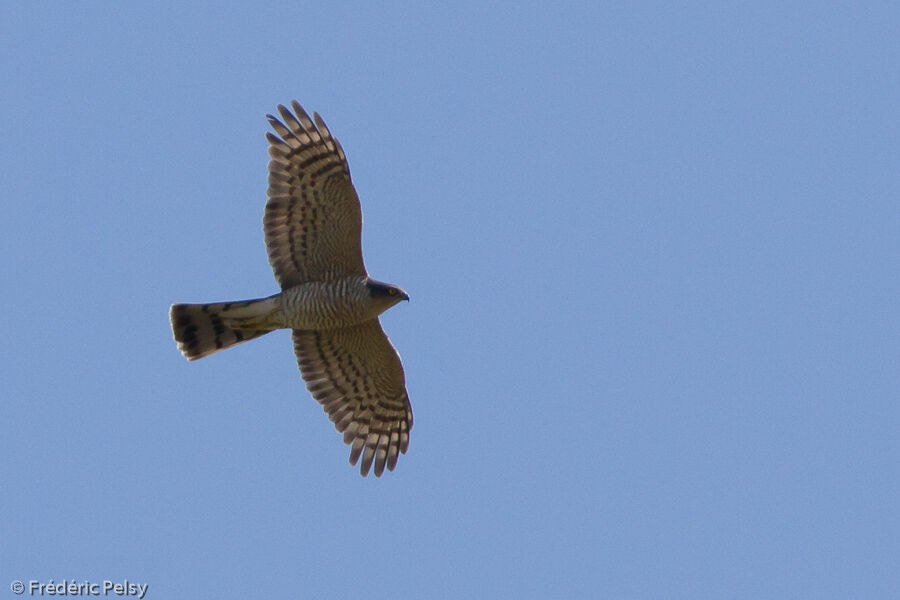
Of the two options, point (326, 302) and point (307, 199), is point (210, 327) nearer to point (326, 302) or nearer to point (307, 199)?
point (326, 302)

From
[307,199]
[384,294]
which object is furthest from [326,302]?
[307,199]

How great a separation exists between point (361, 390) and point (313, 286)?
1.69 metres

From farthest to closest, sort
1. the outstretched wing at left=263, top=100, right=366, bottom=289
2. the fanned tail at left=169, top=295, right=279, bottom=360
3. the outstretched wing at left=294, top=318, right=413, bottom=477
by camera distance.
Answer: the outstretched wing at left=294, top=318, right=413, bottom=477 < the fanned tail at left=169, top=295, right=279, bottom=360 < the outstretched wing at left=263, top=100, right=366, bottom=289

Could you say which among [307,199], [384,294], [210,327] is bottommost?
[210,327]

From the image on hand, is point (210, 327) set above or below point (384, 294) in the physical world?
below

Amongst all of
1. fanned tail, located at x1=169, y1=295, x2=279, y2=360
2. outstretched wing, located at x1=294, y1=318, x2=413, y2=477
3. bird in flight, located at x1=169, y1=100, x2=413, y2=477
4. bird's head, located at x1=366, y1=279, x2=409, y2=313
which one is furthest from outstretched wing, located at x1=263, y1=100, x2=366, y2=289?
outstretched wing, located at x1=294, y1=318, x2=413, y2=477

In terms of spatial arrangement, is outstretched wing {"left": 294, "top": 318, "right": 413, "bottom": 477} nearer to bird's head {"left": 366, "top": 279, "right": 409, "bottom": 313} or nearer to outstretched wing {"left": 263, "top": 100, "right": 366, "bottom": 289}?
bird's head {"left": 366, "top": 279, "right": 409, "bottom": 313}

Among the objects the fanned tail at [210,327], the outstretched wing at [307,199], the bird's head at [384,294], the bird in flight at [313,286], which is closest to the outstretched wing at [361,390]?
the bird in flight at [313,286]

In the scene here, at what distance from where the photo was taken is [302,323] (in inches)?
594

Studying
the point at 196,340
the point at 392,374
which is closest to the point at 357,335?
the point at 392,374

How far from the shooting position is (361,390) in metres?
16.1

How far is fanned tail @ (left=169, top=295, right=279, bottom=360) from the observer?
15266 mm

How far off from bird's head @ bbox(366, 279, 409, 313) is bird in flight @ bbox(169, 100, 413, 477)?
0.01 meters

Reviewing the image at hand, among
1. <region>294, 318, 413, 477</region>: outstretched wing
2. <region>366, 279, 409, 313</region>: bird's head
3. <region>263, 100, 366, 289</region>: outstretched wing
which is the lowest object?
<region>294, 318, 413, 477</region>: outstretched wing
